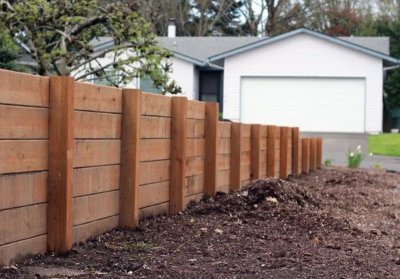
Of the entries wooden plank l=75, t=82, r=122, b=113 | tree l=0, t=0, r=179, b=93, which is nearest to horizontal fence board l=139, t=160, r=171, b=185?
wooden plank l=75, t=82, r=122, b=113

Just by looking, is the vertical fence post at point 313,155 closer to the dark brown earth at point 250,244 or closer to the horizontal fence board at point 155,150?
the dark brown earth at point 250,244

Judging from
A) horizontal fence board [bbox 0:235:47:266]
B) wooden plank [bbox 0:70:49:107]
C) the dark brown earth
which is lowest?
the dark brown earth

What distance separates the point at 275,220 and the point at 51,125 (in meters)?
3.11

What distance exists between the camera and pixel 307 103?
96.1ft

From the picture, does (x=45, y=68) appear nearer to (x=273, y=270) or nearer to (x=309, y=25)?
(x=273, y=270)

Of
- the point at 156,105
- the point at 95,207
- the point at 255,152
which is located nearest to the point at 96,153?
the point at 95,207

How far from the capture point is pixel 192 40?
3466 centimetres

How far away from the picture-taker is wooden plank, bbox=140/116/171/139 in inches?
254

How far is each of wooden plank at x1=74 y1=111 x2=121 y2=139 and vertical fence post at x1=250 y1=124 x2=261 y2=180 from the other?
512cm

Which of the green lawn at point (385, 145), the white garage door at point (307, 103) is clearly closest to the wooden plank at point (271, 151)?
the green lawn at point (385, 145)

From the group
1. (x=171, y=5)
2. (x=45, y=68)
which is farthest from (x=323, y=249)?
(x=171, y=5)

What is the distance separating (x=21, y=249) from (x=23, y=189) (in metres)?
0.40

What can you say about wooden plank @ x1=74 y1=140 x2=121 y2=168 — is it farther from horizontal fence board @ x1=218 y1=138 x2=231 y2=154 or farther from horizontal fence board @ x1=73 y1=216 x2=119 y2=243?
horizontal fence board @ x1=218 y1=138 x2=231 y2=154

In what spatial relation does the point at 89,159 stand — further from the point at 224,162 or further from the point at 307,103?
the point at 307,103
